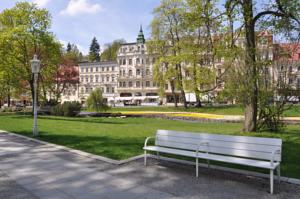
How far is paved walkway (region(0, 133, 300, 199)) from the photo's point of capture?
4902 millimetres

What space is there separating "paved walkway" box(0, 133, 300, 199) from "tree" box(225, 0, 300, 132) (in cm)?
662

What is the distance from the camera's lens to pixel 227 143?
604 centimetres

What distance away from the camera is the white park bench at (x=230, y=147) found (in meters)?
5.16

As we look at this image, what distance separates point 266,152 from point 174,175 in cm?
203

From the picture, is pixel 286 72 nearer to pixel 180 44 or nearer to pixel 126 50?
pixel 180 44

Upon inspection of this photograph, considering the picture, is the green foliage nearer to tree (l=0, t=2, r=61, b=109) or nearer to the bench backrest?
tree (l=0, t=2, r=61, b=109)

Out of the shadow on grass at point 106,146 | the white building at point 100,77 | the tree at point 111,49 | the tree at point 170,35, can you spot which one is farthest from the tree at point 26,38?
the tree at point 111,49

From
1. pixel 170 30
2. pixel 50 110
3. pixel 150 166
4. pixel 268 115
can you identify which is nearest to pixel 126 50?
pixel 170 30

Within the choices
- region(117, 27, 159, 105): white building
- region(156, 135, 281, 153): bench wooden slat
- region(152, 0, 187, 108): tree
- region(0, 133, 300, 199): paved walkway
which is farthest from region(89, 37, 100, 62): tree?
region(156, 135, 281, 153): bench wooden slat

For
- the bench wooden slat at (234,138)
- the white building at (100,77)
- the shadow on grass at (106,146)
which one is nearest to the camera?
the bench wooden slat at (234,138)

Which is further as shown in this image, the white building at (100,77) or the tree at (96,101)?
the white building at (100,77)

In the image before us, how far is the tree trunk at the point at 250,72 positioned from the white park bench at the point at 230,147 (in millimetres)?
5881

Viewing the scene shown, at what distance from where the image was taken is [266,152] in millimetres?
5379

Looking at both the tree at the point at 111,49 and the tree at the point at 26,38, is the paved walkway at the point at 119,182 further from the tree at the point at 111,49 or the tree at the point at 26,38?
the tree at the point at 111,49
